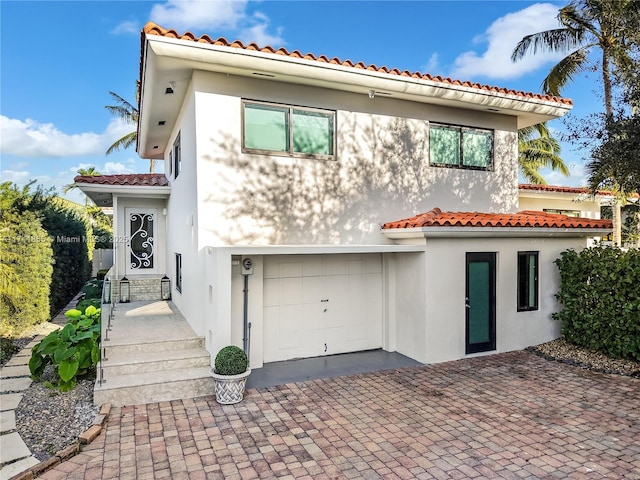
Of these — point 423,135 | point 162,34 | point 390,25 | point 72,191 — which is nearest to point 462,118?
point 423,135

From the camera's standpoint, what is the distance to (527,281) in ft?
36.0

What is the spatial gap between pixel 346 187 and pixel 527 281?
5.46m

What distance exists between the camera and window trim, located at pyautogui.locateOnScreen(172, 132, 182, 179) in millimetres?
11884

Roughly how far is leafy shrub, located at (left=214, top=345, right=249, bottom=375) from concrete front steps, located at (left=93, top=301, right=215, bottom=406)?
0.66 meters

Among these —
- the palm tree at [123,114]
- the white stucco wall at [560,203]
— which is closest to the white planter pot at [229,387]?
the white stucco wall at [560,203]

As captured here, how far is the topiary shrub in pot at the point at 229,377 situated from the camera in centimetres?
729

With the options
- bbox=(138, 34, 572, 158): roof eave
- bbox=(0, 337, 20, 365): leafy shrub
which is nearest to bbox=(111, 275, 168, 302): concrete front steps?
bbox=(0, 337, 20, 365): leafy shrub

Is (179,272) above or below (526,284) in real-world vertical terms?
above

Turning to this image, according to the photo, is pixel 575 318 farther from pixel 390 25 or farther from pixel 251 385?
pixel 390 25

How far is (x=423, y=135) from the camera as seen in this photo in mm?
11320

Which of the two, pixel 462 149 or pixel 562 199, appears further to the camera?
pixel 562 199

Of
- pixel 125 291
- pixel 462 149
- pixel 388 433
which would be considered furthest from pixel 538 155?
pixel 388 433

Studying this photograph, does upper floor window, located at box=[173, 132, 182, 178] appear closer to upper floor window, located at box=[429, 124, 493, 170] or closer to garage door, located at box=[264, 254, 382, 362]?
garage door, located at box=[264, 254, 382, 362]

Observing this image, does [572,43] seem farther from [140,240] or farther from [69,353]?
[69,353]
